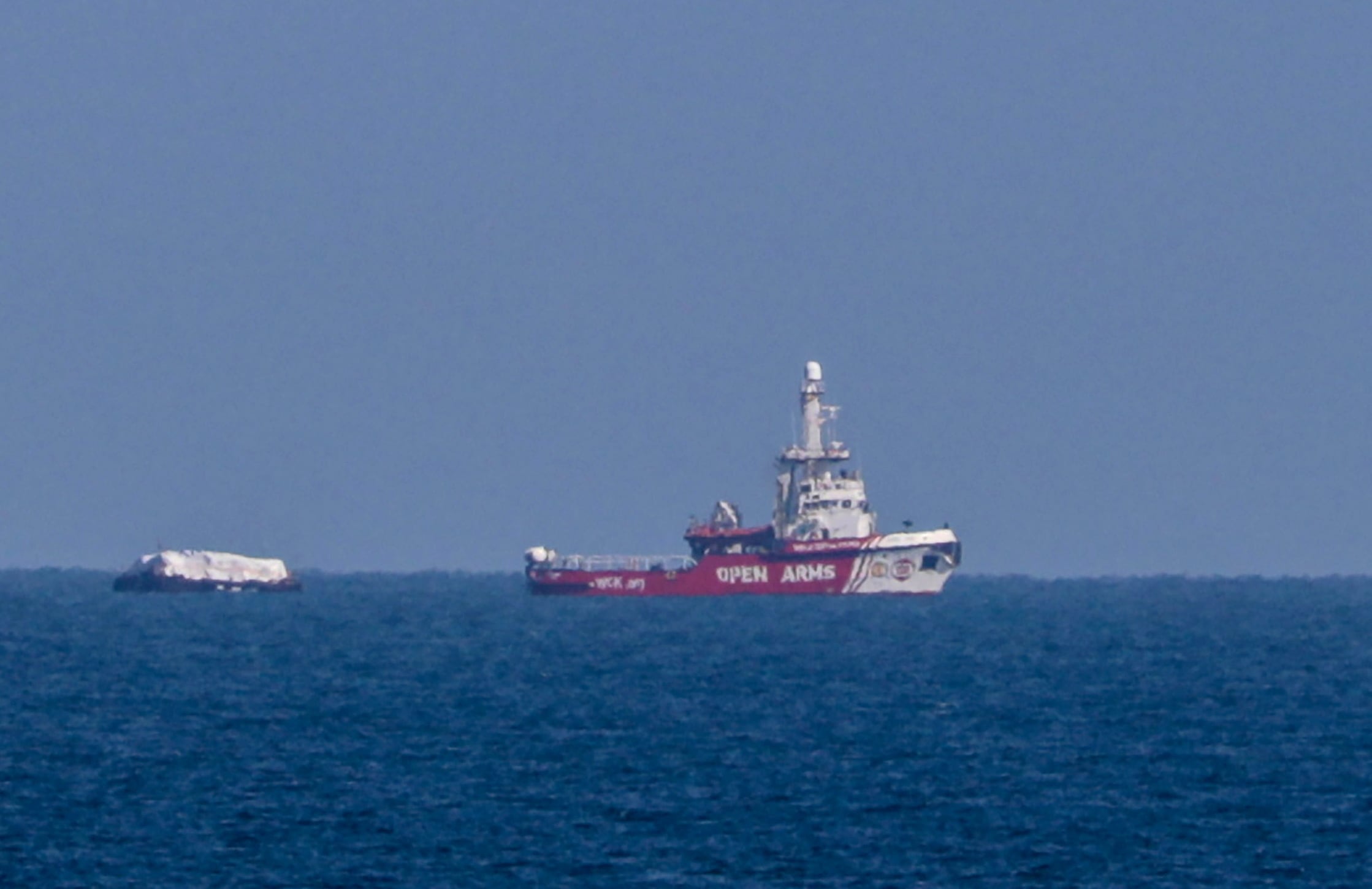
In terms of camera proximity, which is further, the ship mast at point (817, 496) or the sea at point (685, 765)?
the ship mast at point (817, 496)

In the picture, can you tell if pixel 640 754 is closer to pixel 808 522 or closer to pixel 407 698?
pixel 407 698

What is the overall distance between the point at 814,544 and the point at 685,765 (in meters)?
78.4

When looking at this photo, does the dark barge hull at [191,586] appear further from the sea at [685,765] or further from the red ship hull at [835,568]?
the sea at [685,765]

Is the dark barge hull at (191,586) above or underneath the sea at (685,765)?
above

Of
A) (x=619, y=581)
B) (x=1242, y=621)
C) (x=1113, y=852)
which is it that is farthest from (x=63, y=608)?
(x=1113, y=852)

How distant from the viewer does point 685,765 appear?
171ft

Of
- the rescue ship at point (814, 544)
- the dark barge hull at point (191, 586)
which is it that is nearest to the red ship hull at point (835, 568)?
the rescue ship at point (814, 544)

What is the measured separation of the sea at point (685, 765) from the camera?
39250mm

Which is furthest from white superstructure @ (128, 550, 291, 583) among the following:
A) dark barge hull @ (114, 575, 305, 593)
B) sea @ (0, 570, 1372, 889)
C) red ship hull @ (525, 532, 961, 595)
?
sea @ (0, 570, 1372, 889)

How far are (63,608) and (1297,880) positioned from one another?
13006cm

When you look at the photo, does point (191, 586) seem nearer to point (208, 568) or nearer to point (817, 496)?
point (208, 568)

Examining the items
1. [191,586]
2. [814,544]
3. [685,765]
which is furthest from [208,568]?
[685,765]

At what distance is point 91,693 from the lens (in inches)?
2798

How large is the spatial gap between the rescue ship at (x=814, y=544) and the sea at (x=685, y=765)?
94.8ft
